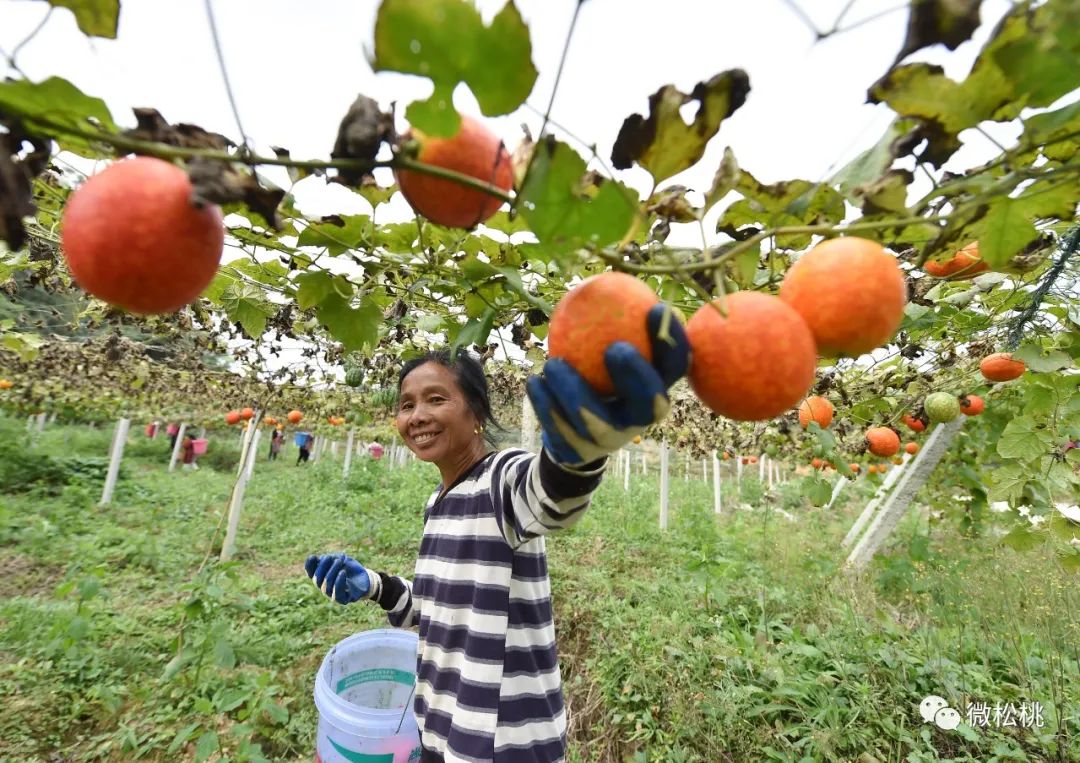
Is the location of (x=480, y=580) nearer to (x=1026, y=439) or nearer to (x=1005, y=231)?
(x=1005, y=231)

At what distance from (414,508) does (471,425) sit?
8.92m

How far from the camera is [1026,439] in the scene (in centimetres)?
266

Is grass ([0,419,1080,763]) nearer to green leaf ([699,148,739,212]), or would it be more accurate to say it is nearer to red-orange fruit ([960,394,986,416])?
red-orange fruit ([960,394,986,416])

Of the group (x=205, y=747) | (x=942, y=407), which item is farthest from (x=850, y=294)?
(x=205, y=747)

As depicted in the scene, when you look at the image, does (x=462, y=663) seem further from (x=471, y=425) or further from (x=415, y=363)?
(x=415, y=363)

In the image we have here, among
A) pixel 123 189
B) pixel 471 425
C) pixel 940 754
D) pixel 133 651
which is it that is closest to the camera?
pixel 123 189

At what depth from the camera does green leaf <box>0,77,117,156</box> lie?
0.61 m

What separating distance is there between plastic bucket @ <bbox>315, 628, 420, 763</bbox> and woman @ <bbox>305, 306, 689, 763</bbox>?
0.32 meters

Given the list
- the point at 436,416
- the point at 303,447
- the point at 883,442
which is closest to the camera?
the point at 436,416

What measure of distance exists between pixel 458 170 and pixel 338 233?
73 centimetres

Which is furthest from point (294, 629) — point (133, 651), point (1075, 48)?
point (1075, 48)

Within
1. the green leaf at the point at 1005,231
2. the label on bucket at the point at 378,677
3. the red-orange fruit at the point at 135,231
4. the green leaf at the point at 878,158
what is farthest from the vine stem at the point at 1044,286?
the label on bucket at the point at 378,677

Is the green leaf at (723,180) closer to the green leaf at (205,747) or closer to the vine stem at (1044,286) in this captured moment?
the vine stem at (1044,286)

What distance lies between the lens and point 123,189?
2.03 ft
